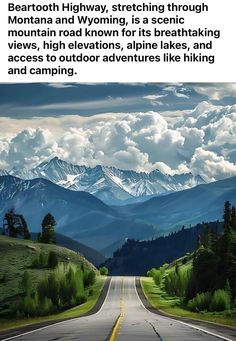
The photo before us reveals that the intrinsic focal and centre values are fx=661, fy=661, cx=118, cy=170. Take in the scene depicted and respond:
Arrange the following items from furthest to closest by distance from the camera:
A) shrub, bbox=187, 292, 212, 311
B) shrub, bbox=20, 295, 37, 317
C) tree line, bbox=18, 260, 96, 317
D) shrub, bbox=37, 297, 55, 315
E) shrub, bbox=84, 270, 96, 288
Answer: shrub, bbox=84, 270, 96, 288, tree line, bbox=18, 260, 96, 317, shrub, bbox=20, 295, 37, 317, shrub, bbox=37, 297, 55, 315, shrub, bbox=187, 292, 212, 311

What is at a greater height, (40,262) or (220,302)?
(40,262)

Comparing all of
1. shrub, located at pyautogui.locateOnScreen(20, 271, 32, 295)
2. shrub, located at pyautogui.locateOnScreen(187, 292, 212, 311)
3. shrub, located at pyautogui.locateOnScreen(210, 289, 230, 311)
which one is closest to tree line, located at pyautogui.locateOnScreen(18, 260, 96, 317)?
shrub, located at pyautogui.locateOnScreen(20, 271, 32, 295)

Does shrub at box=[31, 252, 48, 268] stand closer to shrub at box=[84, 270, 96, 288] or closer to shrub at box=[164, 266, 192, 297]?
shrub at box=[84, 270, 96, 288]

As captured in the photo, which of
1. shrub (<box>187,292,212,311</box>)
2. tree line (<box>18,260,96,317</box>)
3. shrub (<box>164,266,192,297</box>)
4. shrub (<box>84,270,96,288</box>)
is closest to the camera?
shrub (<box>187,292,212,311</box>)

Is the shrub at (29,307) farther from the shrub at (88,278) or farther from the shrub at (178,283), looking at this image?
the shrub at (88,278)

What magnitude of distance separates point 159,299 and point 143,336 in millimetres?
110953

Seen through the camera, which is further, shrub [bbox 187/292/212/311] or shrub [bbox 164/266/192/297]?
shrub [bbox 164/266/192/297]

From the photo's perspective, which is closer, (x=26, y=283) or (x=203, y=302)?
(x=203, y=302)

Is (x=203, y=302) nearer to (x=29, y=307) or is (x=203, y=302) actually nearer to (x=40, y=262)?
(x=29, y=307)

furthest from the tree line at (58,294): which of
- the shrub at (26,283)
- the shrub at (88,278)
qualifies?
the shrub at (88,278)

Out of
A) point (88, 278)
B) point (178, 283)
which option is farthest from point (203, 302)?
point (88, 278)

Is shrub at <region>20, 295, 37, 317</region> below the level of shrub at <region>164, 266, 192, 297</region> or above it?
below
